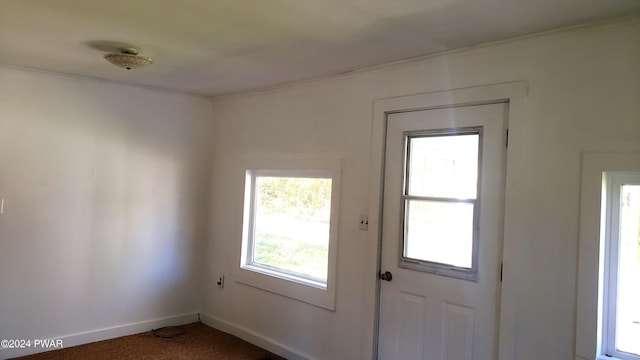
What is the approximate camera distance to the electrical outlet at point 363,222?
305 cm

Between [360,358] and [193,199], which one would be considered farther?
[193,199]

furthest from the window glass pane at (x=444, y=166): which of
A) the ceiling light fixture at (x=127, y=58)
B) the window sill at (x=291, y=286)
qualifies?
the ceiling light fixture at (x=127, y=58)

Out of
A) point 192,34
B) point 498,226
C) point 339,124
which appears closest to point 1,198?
point 192,34

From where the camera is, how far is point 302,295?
3.49m

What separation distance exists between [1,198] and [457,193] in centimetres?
345

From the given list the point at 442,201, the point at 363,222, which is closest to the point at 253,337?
the point at 363,222

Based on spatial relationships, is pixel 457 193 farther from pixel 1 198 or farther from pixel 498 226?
pixel 1 198

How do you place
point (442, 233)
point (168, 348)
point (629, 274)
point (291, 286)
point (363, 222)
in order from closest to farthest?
1. point (629, 274)
2. point (442, 233)
3. point (363, 222)
4. point (291, 286)
5. point (168, 348)

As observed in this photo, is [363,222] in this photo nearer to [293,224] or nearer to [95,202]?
[293,224]

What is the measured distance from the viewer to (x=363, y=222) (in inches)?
121

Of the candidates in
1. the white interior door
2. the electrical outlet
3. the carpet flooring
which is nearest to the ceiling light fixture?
the white interior door

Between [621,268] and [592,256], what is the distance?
0.54ft

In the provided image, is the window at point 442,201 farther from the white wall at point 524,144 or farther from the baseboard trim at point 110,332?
the baseboard trim at point 110,332

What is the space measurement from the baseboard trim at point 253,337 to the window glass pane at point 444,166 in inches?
67.4
